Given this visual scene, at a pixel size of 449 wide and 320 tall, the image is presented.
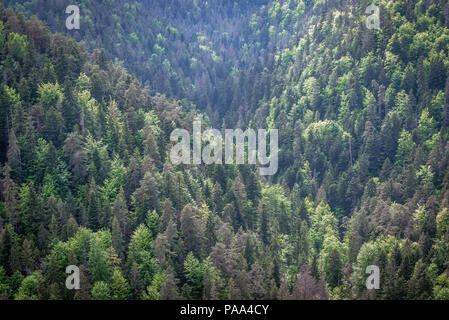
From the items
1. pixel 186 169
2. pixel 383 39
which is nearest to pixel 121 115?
pixel 186 169

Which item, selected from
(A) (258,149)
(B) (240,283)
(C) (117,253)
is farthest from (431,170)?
(C) (117,253)

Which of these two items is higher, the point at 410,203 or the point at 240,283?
the point at 410,203
